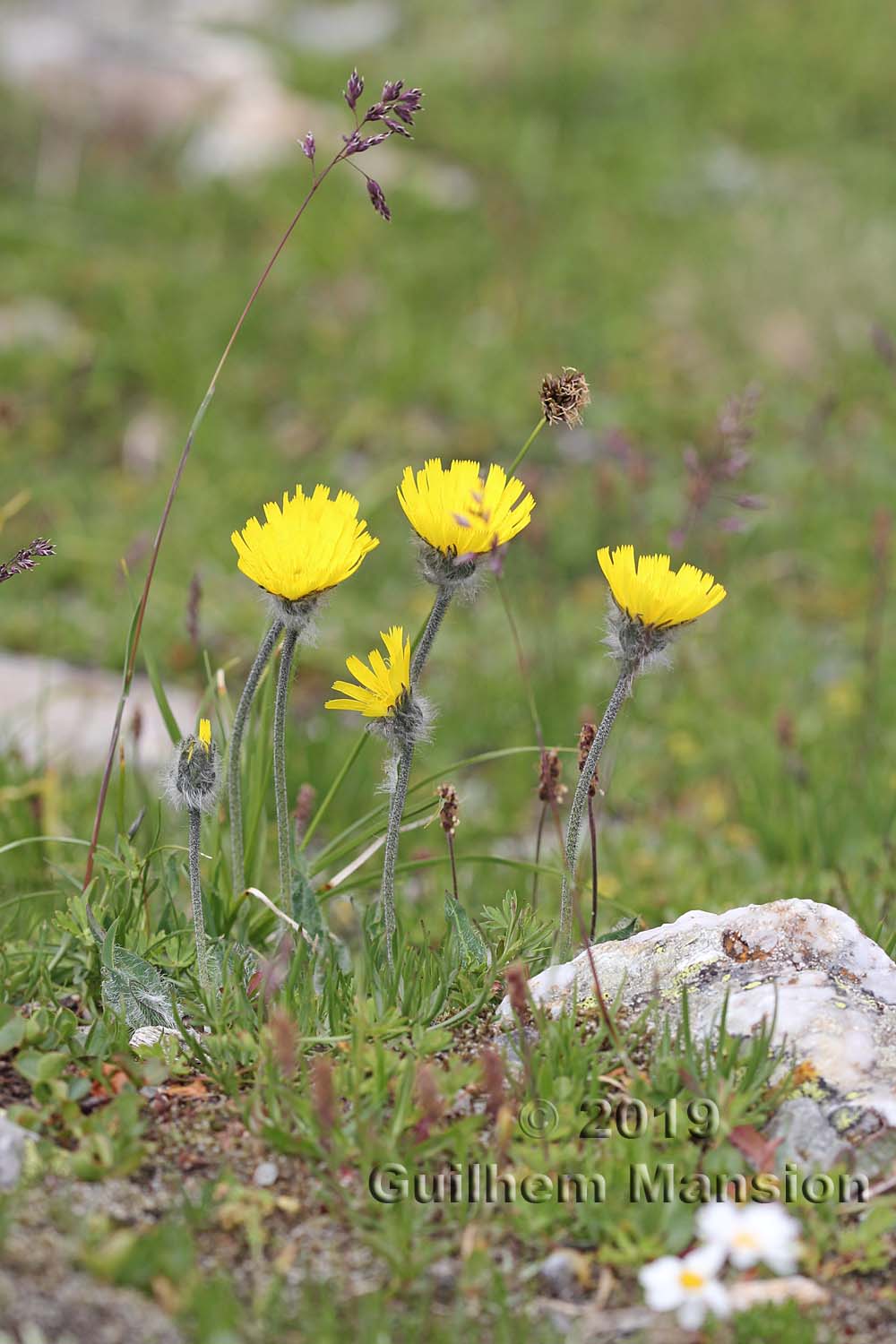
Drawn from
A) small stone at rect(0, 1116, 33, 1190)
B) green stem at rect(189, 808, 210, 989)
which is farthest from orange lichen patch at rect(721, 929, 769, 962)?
small stone at rect(0, 1116, 33, 1190)

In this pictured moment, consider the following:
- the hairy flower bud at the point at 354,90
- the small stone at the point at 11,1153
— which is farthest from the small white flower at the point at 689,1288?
the hairy flower bud at the point at 354,90

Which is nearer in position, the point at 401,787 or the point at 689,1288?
the point at 689,1288

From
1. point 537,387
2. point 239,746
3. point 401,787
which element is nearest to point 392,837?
point 401,787

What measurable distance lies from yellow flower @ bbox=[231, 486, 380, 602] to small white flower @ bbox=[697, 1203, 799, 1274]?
954mm

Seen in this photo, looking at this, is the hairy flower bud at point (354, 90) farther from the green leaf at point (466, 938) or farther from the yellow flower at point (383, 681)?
the green leaf at point (466, 938)

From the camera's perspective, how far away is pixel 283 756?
2.10 metres

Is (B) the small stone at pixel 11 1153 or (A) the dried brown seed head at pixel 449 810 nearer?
(B) the small stone at pixel 11 1153

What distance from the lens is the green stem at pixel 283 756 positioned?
79.2 inches

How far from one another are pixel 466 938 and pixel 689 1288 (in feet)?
2.43

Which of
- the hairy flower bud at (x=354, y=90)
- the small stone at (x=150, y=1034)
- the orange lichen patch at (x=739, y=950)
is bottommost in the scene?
the small stone at (x=150, y=1034)

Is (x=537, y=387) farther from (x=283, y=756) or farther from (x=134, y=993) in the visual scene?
(x=134, y=993)

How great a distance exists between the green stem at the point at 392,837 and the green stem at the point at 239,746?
0.84 feet

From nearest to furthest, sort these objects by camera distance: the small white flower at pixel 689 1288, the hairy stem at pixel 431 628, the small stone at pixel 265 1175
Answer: the small white flower at pixel 689 1288 < the small stone at pixel 265 1175 < the hairy stem at pixel 431 628

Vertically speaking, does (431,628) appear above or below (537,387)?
below
